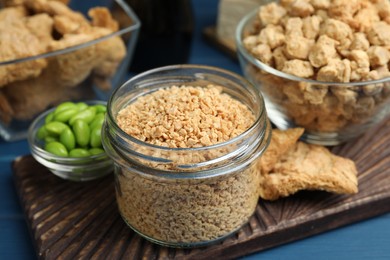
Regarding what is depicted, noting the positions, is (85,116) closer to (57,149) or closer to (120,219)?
(57,149)

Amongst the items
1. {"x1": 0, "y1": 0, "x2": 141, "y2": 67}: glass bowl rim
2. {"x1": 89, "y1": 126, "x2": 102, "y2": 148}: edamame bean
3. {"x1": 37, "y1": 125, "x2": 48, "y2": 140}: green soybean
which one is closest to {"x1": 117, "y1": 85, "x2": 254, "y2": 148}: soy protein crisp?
{"x1": 89, "y1": 126, "x2": 102, "y2": 148}: edamame bean

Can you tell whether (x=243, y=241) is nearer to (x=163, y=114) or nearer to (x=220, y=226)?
(x=220, y=226)

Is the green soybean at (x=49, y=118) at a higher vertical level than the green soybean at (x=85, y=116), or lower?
lower

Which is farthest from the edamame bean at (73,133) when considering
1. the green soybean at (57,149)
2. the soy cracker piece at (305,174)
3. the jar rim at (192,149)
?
the soy cracker piece at (305,174)

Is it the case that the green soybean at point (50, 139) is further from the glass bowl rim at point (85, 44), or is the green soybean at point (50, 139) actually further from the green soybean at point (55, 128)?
the glass bowl rim at point (85, 44)

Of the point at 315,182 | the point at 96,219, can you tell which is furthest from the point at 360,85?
the point at 96,219

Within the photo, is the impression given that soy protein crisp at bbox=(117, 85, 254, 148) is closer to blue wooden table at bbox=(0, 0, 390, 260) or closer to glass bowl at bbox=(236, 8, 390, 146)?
glass bowl at bbox=(236, 8, 390, 146)
